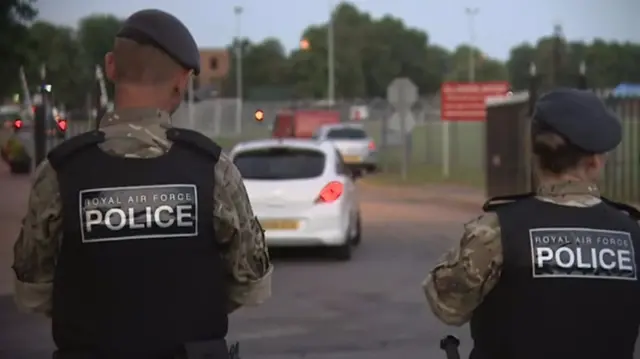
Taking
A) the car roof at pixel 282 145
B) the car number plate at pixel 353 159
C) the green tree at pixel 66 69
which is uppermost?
the green tree at pixel 66 69

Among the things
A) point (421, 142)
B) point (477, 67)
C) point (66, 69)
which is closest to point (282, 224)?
point (66, 69)

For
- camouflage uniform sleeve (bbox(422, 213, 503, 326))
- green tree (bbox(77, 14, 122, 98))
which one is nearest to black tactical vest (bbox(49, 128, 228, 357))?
camouflage uniform sleeve (bbox(422, 213, 503, 326))

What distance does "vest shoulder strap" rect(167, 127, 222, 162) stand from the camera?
3.06 m

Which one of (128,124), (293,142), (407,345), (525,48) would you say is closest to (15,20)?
(293,142)

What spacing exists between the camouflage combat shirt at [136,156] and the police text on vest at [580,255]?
0.71m

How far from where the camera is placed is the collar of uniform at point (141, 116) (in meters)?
3.10

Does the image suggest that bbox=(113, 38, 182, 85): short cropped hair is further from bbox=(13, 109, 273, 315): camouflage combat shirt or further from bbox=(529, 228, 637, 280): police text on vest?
bbox=(529, 228, 637, 280): police text on vest

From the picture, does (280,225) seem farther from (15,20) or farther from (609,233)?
(609,233)

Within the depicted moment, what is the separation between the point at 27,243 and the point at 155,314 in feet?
1.27

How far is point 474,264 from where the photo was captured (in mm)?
3145

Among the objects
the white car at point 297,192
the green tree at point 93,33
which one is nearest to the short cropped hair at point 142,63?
the green tree at point 93,33

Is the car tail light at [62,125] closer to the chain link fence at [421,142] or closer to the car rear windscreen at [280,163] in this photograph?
the car rear windscreen at [280,163]

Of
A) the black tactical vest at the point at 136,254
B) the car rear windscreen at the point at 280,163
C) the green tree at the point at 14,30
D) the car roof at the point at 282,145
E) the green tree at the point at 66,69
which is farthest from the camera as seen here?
the green tree at the point at 14,30

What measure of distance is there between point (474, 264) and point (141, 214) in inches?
33.4
